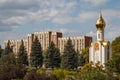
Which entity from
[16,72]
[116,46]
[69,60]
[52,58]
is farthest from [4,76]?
[116,46]

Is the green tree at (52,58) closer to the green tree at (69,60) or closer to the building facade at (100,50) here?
the green tree at (69,60)

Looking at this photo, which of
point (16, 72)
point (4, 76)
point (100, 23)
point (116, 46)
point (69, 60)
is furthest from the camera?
point (116, 46)

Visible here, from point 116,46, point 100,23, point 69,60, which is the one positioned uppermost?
point 100,23

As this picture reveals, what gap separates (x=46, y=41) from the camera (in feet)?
309

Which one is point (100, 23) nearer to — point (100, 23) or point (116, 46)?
point (100, 23)

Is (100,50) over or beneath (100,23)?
beneath

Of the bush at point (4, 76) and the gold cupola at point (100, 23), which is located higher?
the gold cupola at point (100, 23)

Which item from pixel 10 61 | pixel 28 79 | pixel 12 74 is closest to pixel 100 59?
pixel 10 61

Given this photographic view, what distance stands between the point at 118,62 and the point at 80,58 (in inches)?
1080

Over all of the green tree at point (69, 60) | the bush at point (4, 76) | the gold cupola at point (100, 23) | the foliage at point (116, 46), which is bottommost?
the bush at point (4, 76)

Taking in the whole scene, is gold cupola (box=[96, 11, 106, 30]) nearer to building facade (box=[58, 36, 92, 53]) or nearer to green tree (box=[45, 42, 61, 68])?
green tree (box=[45, 42, 61, 68])

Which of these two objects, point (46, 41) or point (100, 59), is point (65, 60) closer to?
point (100, 59)

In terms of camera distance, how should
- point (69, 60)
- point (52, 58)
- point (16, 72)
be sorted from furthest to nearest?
1. point (52, 58)
2. point (69, 60)
3. point (16, 72)

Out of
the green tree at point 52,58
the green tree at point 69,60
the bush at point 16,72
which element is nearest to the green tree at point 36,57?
the green tree at point 52,58
